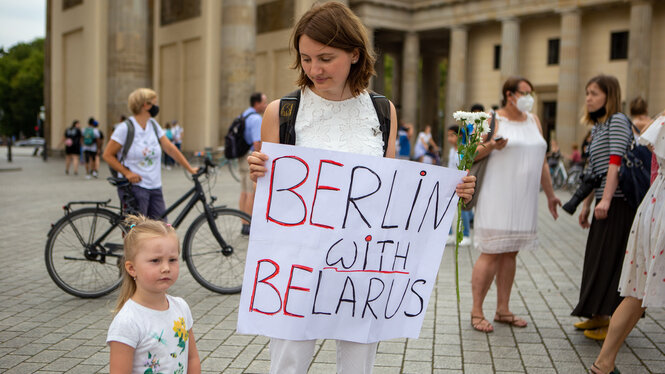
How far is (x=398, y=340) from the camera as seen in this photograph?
16.8 ft

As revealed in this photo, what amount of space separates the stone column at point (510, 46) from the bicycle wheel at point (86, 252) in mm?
36208

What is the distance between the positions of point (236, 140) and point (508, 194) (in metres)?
5.35

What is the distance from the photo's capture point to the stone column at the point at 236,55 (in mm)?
29031

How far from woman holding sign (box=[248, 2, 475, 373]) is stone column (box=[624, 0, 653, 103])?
116ft

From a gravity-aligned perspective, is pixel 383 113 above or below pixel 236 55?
below

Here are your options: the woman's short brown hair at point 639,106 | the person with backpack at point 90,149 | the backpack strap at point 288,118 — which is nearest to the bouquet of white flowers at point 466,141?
the backpack strap at point 288,118

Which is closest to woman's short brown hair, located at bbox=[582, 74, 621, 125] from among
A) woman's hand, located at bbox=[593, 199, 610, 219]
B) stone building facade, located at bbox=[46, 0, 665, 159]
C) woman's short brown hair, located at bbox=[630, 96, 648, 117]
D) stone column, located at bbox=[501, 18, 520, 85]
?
woman's hand, located at bbox=[593, 199, 610, 219]

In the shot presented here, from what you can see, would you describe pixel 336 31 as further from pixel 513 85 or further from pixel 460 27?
pixel 460 27

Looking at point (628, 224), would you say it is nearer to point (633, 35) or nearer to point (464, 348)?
point (464, 348)

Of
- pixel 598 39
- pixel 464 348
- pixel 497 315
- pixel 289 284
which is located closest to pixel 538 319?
pixel 497 315

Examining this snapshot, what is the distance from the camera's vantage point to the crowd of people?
102 inches

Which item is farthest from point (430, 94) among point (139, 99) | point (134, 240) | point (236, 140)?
point (134, 240)

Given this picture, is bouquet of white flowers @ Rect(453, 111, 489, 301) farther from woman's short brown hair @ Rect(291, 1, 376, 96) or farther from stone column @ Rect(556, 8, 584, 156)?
stone column @ Rect(556, 8, 584, 156)

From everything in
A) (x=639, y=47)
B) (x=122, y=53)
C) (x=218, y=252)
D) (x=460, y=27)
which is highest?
(x=460, y=27)
